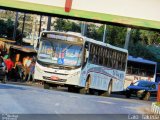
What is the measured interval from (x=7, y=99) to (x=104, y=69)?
49.5 ft

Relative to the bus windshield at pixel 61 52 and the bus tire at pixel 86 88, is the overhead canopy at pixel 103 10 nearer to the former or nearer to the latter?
the bus windshield at pixel 61 52

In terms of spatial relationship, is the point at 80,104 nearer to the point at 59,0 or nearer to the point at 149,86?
the point at 59,0

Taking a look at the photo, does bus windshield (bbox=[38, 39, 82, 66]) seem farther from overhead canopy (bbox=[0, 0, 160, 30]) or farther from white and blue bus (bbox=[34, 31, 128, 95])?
overhead canopy (bbox=[0, 0, 160, 30])

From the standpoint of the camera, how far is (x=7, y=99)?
13.1 meters

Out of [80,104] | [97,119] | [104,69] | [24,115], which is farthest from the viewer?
[104,69]

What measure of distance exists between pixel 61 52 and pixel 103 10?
10561mm

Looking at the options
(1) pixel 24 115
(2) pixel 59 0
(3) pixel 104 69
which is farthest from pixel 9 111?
(3) pixel 104 69

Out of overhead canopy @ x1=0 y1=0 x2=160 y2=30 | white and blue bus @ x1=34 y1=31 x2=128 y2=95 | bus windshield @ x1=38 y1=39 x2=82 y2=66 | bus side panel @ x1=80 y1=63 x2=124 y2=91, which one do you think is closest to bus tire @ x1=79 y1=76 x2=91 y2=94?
white and blue bus @ x1=34 y1=31 x2=128 y2=95

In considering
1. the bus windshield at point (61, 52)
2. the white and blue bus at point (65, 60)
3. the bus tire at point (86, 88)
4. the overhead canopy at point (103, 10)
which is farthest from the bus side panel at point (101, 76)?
the overhead canopy at point (103, 10)

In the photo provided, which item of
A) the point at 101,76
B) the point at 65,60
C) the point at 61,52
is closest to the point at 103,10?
the point at 61,52

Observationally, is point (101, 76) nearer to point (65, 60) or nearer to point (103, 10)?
point (65, 60)

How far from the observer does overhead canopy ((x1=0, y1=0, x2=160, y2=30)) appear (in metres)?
13.9

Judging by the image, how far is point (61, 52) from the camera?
2459cm

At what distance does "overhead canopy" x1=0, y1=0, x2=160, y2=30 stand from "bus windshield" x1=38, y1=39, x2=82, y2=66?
10.3 metres
